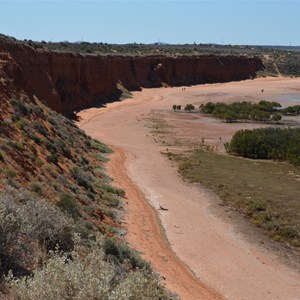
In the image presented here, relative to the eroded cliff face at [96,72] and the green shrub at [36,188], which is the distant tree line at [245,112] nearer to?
the eroded cliff face at [96,72]

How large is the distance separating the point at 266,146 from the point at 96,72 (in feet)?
124

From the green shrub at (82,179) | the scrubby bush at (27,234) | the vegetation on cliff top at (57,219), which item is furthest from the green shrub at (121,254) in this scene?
the green shrub at (82,179)

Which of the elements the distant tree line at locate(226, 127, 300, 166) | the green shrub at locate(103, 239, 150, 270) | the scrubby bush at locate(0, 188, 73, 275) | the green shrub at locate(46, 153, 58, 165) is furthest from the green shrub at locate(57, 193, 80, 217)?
the distant tree line at locate(226, 127, 300, 166)

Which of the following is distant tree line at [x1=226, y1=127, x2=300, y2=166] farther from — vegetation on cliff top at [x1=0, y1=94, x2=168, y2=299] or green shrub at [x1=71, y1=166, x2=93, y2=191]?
green shrub at [x1=71, y1=166, x2=93, y2=191]

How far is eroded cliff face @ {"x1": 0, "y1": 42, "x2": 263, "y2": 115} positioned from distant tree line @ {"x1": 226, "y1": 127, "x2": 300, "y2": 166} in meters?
17.2

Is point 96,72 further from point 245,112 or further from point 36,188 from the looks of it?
point 36,188

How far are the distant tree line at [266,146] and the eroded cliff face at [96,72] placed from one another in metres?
17.2

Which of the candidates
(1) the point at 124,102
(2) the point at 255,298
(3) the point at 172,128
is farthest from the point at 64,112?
(2) the point at 255,298

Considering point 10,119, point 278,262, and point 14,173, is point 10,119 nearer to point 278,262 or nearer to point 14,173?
point 14,173

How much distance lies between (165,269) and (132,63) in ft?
256

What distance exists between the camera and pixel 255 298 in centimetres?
1489

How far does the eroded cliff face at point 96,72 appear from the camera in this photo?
41.6 metres

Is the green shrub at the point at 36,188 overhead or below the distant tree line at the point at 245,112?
overhead

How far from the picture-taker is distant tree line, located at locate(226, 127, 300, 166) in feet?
122
